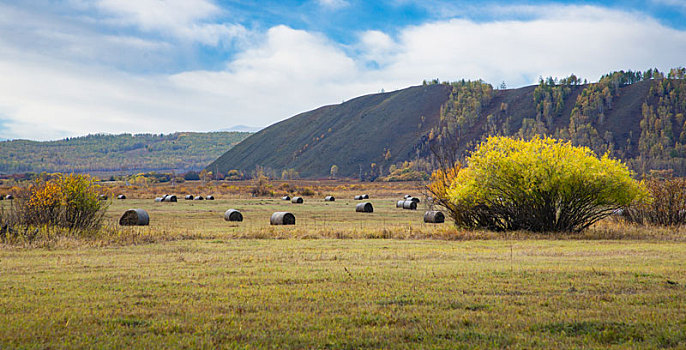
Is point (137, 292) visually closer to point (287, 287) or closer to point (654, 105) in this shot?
point (287, 287)

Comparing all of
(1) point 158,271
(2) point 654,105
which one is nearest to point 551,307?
(1) point 158,271

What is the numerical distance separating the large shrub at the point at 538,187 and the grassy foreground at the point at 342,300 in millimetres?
6794

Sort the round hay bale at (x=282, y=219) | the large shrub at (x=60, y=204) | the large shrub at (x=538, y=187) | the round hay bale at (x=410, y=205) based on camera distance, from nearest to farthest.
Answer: the large shrub at (x=60, y=204) < the large shrub at (x=538, y=187) < the round hay bale at (x=282, y=219) < the round hay bale at (x=410, y=205)

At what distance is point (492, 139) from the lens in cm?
2369

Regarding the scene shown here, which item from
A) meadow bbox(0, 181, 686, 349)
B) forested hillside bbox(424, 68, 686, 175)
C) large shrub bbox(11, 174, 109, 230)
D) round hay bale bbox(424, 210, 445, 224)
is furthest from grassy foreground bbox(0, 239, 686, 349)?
forested hillside bbox(424, 68, 686, 175)

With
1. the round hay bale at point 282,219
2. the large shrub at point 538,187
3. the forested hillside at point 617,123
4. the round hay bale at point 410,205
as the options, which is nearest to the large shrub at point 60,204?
the round hay bale at point 282,219

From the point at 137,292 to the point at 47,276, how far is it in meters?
3.07

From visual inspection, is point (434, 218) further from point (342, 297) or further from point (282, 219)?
point (342, 297)

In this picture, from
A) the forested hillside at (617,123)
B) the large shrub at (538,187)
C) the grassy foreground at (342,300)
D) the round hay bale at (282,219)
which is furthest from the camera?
the forested hillside at (617,123)

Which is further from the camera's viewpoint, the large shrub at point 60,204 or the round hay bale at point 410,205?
the round hay bale at point 410,205

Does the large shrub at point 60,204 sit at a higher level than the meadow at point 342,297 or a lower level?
higher

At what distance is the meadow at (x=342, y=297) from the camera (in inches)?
262

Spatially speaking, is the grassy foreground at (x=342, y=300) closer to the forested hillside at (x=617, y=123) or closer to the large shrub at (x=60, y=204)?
the large shrub at (x=60, y=204)

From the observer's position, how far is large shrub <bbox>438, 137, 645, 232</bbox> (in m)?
21.8
